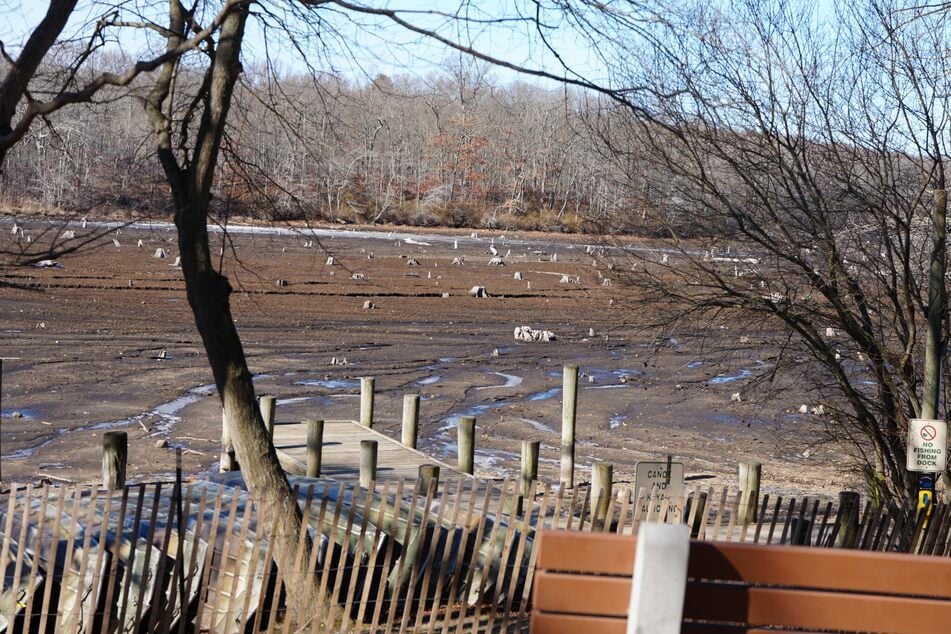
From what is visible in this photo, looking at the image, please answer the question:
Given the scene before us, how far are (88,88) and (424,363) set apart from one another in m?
22.3

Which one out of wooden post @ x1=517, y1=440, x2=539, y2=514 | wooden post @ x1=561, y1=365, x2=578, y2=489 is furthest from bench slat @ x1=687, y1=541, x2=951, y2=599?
wooden post @ x1=561, y1=365, x2=578, y2=489

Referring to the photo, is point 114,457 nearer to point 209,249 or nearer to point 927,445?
point 209,249

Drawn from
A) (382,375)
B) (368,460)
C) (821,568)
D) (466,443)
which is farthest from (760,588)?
(382,375)

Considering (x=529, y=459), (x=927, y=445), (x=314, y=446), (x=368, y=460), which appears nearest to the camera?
(x=927, y=445)

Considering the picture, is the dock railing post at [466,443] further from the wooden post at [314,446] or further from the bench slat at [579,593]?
the bench slat at [579,593]

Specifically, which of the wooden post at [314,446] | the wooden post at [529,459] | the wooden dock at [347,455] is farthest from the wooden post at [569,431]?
the wooden post at [314,446]

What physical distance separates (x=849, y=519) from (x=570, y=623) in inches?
202

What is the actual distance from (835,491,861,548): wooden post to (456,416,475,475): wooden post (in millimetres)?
6052

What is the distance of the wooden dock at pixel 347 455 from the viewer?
14.3m

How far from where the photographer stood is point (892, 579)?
4305 millimetres

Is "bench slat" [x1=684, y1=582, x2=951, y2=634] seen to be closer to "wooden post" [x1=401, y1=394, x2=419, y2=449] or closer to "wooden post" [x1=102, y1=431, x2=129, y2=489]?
"wooden post" [x1=102, y1=431, x2=129, y2=489]

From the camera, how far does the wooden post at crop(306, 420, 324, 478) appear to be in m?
13.4

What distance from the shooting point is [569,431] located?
15969mm

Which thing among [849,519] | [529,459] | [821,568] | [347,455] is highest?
[821,568]
